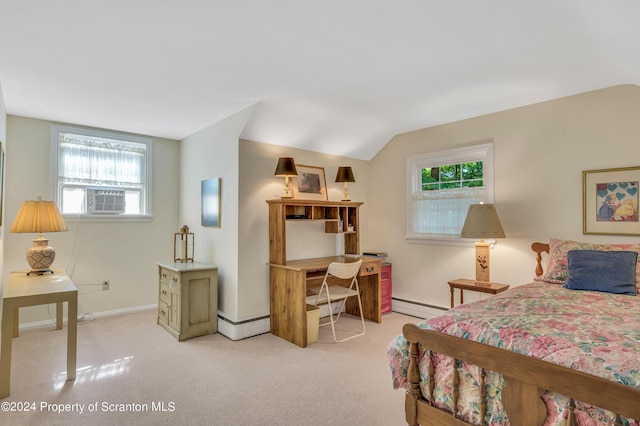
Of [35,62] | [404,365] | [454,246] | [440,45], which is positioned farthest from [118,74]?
[454,246]

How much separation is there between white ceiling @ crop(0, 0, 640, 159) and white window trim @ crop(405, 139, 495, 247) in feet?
1.31

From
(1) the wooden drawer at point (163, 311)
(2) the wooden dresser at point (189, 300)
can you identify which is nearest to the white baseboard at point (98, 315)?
(1) the wooden drawer at point (163, 311)

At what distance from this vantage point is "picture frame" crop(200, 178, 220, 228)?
12.5 feet

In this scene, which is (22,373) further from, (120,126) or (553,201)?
(553,201)

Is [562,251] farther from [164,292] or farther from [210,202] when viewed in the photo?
[164,292]

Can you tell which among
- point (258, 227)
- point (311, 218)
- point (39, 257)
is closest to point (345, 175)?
point (311, 218)

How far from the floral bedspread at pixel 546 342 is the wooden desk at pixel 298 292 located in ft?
4.99

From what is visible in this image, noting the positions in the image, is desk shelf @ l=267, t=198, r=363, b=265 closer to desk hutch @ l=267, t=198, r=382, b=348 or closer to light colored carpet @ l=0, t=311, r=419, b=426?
desk hutch @ l=267, t=198, r=382, b=348

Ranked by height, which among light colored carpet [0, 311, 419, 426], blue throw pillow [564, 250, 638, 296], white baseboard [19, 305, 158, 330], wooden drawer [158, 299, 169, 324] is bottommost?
light colored carpet [0, 311, 419, 426]

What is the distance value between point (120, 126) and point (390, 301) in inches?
157

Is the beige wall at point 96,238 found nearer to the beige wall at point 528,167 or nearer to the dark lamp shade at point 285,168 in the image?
the dark lamp shade at point 285,168

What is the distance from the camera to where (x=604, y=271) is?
8.24ft

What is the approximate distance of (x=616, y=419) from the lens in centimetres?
123

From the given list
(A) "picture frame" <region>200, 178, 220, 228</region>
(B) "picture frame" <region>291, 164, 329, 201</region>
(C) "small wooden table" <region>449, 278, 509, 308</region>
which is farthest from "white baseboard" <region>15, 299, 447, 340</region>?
(B) "picture frame" <region>291, 164, 329, 201</region>
